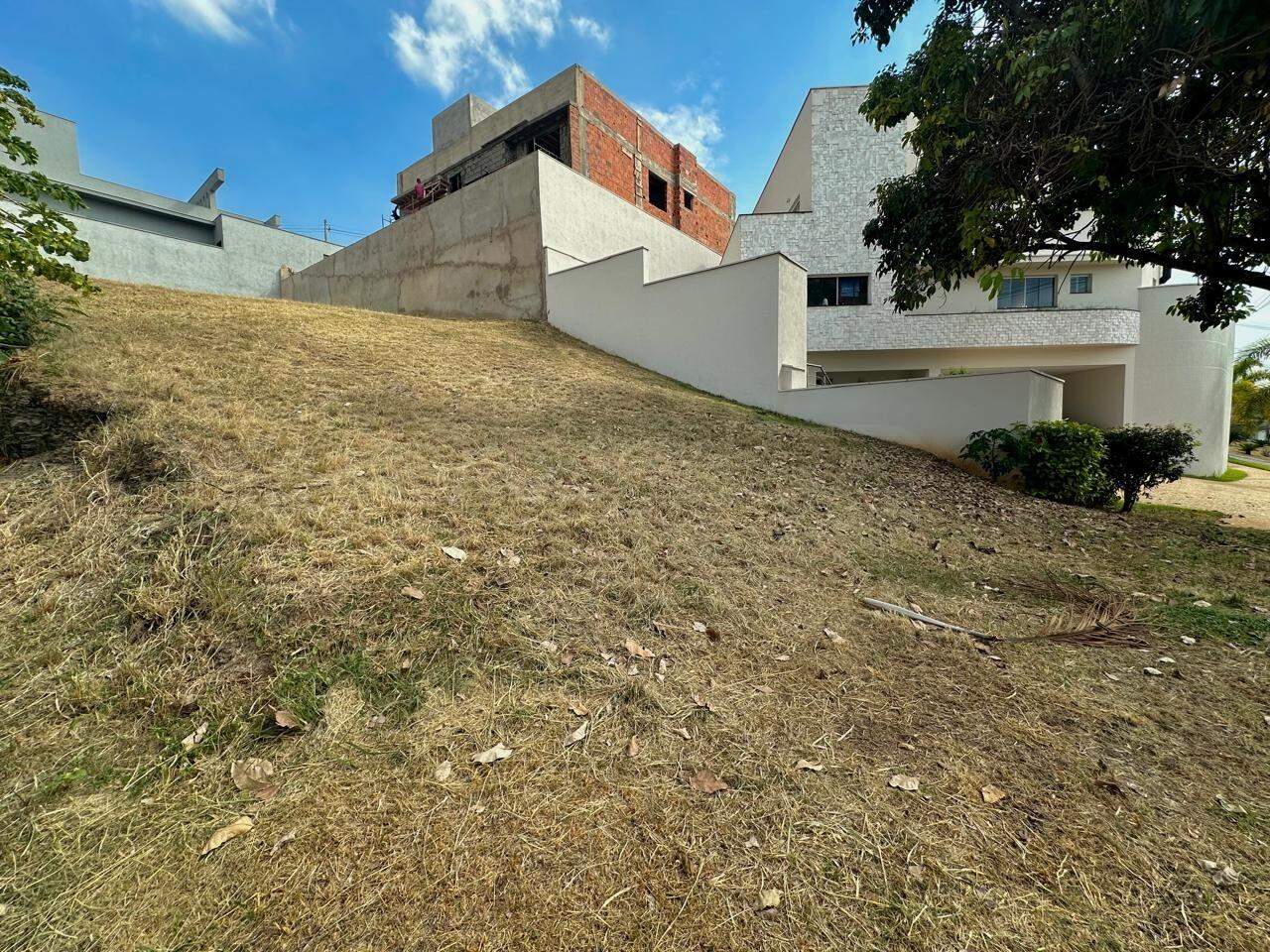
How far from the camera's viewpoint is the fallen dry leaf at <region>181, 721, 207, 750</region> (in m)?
1.94

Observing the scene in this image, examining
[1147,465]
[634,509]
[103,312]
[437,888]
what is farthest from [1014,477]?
[103,312]

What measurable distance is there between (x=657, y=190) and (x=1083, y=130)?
548 inches

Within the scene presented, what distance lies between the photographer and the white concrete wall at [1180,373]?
590 inches

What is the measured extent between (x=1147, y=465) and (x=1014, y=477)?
183 centimetres

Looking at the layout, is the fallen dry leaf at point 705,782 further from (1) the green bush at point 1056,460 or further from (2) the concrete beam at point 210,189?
(2) the concrete beam at point 210,189

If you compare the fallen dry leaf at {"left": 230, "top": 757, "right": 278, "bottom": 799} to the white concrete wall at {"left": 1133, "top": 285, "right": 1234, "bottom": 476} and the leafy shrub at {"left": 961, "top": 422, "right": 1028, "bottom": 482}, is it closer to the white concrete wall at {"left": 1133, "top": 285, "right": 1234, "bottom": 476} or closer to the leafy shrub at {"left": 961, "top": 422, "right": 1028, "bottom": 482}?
the leafy shrub at {"left": 961, "top": 422, "right": 1028, "bottom": 482}

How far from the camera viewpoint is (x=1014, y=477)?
7.07m

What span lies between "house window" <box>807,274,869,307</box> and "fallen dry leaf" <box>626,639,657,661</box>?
13394 mm

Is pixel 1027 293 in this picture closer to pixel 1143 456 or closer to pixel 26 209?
pixel 1143 456

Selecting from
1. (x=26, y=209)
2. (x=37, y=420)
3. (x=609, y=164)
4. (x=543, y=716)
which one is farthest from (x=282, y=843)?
(x=609, y=164)

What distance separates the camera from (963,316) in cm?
1392

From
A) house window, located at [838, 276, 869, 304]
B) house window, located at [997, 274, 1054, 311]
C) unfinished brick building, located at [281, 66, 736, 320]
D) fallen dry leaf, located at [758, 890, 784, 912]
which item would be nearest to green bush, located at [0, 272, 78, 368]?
fallen dry leaf, located at [758, 890, 784, 912]

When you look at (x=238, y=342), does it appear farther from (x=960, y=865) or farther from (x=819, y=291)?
(x=819, y=291)

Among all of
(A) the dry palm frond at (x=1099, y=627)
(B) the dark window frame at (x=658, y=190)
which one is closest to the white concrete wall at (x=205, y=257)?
(B) the dark window frame at (x=658, y=190)
